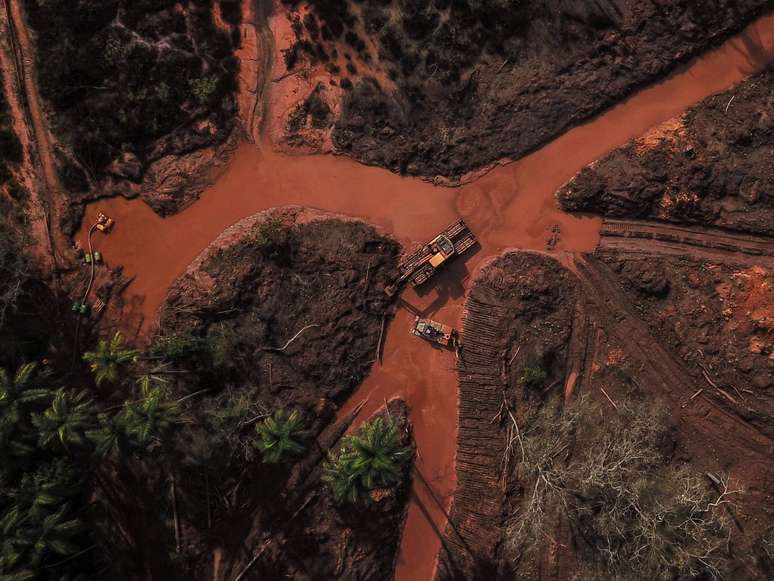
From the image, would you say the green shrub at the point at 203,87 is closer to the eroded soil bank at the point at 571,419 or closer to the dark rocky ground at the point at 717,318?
the eroded soil bank at the point at 571,419

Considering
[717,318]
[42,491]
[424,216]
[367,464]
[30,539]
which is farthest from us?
[424,216]

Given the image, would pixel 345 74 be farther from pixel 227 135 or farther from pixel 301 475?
pixel 301 475

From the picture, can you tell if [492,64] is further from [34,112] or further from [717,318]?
[34,112]

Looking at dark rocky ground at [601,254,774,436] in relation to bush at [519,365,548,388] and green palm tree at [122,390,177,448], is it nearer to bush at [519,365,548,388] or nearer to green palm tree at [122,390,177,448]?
bush at [519,365,548,388]

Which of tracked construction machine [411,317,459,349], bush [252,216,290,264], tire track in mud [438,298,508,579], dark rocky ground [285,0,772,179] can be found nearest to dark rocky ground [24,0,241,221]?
bush [252,216,290,264]

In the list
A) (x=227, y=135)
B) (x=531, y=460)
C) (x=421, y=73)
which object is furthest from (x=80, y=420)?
(x=421, y=73)

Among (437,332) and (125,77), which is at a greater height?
(125,77)

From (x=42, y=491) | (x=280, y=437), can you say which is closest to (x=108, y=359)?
(x=42, y=491)

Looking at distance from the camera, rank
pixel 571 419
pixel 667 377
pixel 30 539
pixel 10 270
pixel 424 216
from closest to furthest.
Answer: pixel 30 539
pixel 10 270
pixel 571 419
pixel 667 377
pixel 424 216
